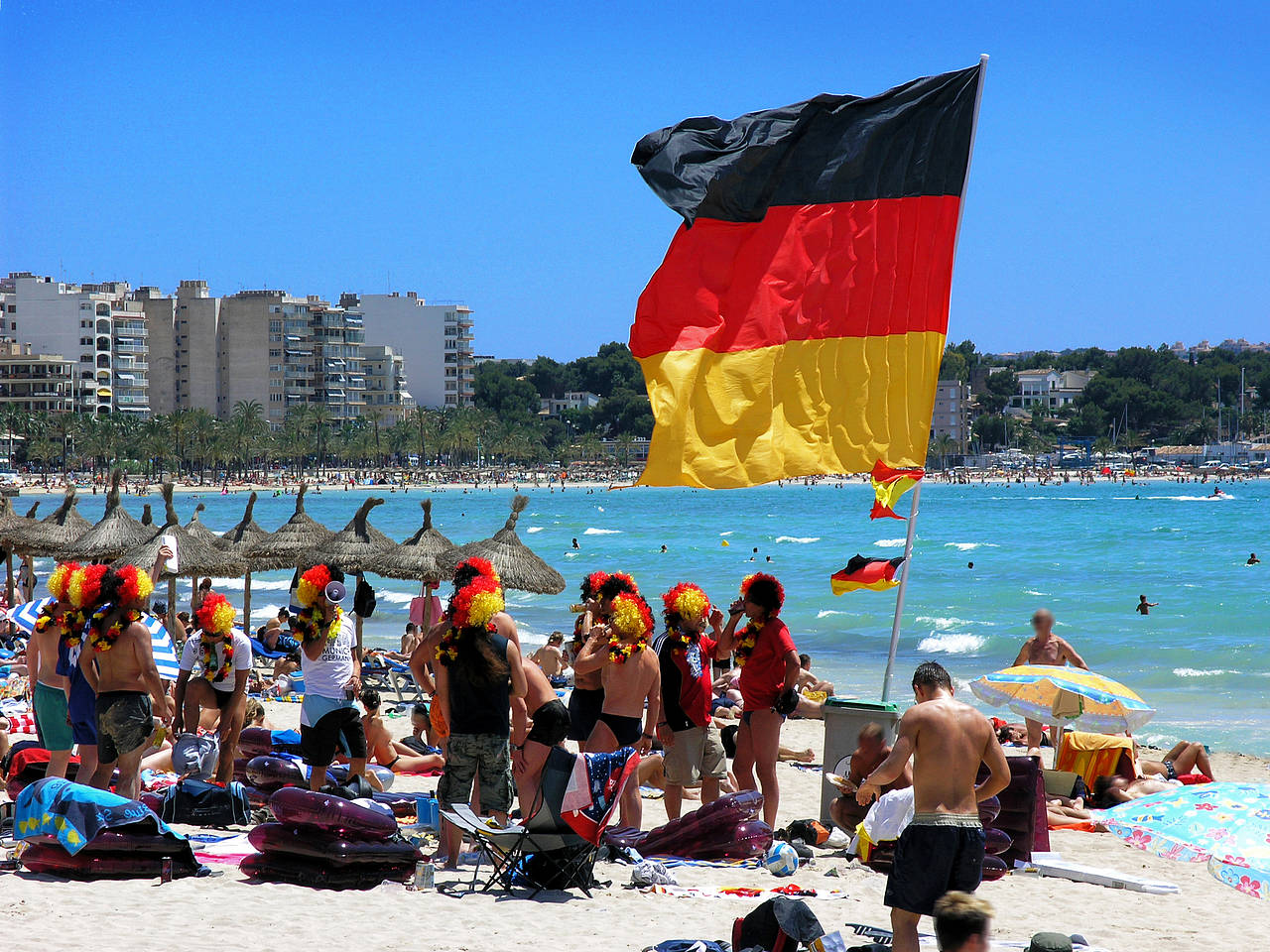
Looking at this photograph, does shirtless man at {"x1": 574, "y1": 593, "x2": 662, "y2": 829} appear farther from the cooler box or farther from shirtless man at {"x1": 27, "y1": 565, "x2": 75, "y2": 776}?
shirtless man at {"x1": 27, "y1": 565, "x2": 75, "y2": 776}

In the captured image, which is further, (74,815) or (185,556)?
(185,556)

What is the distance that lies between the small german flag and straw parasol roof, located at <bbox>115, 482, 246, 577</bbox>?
34.7ft

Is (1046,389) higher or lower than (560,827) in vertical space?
higher

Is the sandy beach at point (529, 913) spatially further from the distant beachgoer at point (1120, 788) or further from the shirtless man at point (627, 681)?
the distant beachgoer at point (1120, 788)

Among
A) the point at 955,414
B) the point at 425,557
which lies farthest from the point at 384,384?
the point at 425,557

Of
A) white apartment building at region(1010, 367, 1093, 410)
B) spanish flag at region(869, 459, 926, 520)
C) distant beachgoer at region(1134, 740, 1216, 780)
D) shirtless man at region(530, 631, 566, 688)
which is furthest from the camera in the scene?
white apartment building at region(1010, 367, 1093, 410)

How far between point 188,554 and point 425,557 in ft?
11.1

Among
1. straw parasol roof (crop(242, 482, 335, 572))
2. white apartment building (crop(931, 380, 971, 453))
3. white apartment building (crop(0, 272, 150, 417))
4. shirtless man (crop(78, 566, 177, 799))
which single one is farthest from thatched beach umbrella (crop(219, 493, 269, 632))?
white apartment building (crop(931, 380, 971, 453))

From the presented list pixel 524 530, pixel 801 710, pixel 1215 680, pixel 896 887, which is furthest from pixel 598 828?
pixel 524 530

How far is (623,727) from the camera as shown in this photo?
686 centimetres

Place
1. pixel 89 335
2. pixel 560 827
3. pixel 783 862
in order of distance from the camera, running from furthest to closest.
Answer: pixel 89 335, pixel 783 862, pixel 560 827

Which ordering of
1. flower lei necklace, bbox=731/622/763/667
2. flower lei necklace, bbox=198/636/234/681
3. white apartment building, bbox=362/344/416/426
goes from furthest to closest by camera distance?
white apartment building, bbox=362/344/416/426 < flower lei necklace, bbox=198/636/234/681 < flower lei necklace, bbox=731/622/763/667

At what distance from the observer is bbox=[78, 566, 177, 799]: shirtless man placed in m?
6.56

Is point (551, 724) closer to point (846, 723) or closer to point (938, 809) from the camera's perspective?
point (938, 809)
